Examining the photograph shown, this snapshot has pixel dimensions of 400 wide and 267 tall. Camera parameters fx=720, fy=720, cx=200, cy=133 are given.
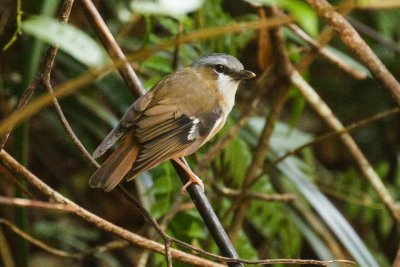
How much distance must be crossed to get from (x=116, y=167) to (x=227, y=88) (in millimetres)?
715

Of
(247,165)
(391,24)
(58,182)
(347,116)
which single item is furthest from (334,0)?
(58,182)

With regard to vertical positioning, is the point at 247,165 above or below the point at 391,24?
below

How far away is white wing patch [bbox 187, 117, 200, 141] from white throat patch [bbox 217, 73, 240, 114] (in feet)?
0.63

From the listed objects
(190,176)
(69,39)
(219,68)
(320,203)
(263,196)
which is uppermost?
(219,68)

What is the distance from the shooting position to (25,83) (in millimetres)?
2352

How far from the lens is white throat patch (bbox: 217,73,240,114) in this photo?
2547 mm

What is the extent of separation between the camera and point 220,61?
2611mm

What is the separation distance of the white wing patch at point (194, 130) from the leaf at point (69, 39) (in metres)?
1.44

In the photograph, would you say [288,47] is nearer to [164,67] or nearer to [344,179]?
[164,67]

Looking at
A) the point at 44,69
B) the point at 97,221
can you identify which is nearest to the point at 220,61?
the point at 44,69

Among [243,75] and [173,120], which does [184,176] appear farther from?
[243,75]

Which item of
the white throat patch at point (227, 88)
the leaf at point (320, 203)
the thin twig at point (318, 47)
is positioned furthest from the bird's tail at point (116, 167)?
the leaf at point (320, 203)

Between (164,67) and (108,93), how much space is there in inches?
15.6

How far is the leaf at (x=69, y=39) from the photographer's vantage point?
31.7 inches
